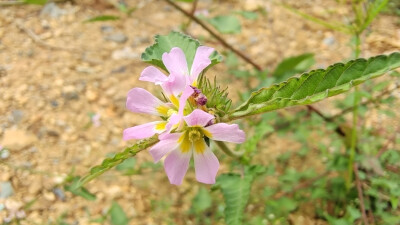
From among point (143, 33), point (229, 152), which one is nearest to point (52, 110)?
point (143, 33)

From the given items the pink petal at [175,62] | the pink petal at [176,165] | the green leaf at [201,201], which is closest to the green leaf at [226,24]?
the green leaf at [201,201]

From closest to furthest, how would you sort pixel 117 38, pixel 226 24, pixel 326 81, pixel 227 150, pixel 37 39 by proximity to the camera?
pixel 326 81, pixel 227 150, pixel 226 24, pixel 37 39, pixel 117 38

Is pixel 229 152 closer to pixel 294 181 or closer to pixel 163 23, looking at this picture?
pixel 294 181

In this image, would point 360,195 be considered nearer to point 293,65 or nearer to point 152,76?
point 293,65

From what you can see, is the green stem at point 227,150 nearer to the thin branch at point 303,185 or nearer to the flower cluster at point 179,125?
the flower cluster at point 179,125

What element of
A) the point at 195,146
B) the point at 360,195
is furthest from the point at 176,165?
the point at 360,195

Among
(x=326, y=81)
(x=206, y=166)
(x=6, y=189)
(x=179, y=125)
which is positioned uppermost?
(x=326, y=81)

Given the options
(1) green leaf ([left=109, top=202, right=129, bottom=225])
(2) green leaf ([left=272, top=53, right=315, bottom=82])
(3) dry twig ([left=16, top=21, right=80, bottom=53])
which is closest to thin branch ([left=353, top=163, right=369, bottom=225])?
(2) green leaf ([left=272, top=53, right=315, bottom=82])
